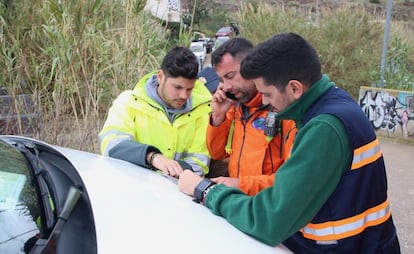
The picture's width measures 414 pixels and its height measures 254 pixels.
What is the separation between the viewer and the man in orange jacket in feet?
6.88

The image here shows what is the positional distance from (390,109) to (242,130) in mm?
7787

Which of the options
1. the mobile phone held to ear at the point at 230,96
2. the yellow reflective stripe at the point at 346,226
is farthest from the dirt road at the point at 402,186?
the yellow reflective stripe at the point at 346,226

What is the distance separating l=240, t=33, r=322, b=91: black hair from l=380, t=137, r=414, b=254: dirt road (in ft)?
10.1

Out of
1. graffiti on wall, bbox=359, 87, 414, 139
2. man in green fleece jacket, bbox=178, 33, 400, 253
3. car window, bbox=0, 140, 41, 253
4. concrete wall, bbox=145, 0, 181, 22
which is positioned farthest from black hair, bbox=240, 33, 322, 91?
graffiti on wall, bbox=359, 87, 414, 139

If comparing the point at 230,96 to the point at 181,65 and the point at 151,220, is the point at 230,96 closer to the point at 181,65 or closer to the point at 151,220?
the point at 181,65

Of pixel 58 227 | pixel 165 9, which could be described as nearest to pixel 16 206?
pixel 58 227

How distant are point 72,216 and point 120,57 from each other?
2805 millimetres

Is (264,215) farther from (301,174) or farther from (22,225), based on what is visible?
(22,225)

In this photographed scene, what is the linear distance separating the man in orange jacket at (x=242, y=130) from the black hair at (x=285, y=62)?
399 millimetres

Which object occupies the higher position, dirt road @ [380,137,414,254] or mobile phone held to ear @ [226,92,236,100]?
mobile phone held to ear @ [226,92,236,100]

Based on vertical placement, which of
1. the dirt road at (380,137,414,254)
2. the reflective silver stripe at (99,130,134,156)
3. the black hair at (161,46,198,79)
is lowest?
the dirt road at (380,137,414,254)

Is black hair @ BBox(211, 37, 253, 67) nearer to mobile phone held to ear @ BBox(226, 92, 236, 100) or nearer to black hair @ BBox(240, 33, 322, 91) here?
mobile phone held to ear @ BBox(226, 92, 236, 100)

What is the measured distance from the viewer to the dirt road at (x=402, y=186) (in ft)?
14.6

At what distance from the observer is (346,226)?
1.57 meters
